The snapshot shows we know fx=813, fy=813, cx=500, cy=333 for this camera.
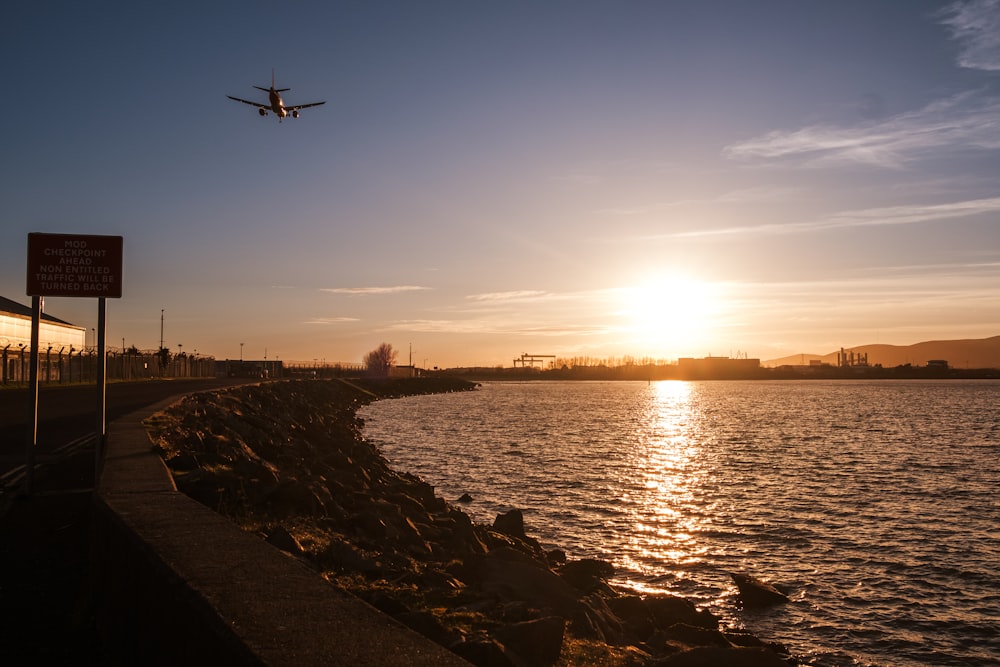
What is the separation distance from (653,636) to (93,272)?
937 cm

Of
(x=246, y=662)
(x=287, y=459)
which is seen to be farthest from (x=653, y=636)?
(x=287, y=459)

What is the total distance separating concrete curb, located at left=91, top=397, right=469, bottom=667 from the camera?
3.74m

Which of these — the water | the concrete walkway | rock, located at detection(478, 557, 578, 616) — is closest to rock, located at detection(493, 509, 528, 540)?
the water

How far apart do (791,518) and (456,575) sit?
588 inches

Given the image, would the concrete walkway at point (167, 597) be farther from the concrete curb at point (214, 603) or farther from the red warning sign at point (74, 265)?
the red warning sign at point (74, 265)

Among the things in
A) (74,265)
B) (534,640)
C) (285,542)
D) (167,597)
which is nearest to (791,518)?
(285,542)

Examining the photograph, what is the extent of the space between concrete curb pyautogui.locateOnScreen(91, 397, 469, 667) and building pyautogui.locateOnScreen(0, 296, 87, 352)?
49.1 meters

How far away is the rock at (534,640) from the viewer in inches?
286

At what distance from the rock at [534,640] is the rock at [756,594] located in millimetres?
8176

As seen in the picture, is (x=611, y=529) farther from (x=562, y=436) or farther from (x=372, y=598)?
(x=562, y=436)

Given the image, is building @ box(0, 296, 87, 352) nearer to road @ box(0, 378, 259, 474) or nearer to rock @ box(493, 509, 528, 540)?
road @ box(0, 378, 259, 474)

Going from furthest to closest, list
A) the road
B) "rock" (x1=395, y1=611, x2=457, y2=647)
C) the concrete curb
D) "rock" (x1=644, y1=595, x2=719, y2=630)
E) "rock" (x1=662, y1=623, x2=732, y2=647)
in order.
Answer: the road < "rock" (x1=644, y1=595, x2=719, y2=630) < "rock" (x1=662, y1=623, x2=732, y2=647) < "rock" (x1=395, y1=611, x2=457, y2=647) < the concrete curb

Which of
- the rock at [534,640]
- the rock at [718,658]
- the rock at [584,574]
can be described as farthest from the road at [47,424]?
the rock at [718,658]

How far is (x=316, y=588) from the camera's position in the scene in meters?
4.88
